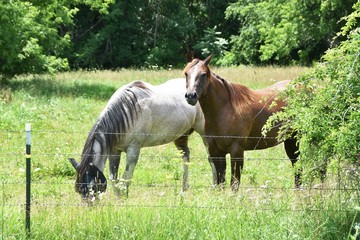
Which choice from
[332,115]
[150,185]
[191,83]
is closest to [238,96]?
[191,83]

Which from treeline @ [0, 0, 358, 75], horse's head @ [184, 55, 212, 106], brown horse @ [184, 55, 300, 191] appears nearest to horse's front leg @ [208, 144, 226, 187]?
brown horse @ [184, 55, 300, 191]

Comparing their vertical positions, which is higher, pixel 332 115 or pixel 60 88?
pixel 332 115

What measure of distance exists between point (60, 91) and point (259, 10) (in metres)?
19.6

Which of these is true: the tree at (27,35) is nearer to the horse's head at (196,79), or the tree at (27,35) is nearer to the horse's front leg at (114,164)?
the horse's front leg at (114,164)

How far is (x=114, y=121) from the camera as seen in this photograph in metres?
9.02

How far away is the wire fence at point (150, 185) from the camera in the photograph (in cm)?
681

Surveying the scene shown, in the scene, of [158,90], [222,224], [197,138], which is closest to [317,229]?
[222,224]

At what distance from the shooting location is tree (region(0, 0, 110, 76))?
22.1 meters

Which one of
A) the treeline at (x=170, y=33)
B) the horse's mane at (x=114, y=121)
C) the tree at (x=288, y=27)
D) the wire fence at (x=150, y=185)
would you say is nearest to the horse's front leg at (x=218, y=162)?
the wire fence at (x=150, y=185)

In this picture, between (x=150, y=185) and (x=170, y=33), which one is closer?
(x=150, y=185)

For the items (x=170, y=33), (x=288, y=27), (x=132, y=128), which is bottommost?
(x=132, y=128)

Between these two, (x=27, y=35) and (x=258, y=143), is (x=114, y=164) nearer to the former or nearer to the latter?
(x=258, y=143)

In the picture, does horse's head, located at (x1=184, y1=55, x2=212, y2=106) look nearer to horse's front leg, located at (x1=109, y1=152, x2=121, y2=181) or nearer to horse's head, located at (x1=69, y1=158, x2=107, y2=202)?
horse's front leg, located at (x1=109, y1=152, x2=121, y2=181)

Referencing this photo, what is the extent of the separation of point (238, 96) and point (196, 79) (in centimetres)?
86
